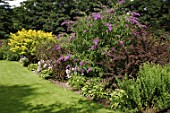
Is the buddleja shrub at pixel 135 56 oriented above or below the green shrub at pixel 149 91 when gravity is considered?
above

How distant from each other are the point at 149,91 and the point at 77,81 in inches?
117

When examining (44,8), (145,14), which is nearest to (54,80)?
(145,14)

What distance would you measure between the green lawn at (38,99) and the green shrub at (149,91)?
711 millimetres

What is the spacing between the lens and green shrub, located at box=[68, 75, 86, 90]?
26.1 ft

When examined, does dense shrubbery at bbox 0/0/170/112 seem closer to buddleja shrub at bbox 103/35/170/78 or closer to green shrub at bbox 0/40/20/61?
buddleja shrub at bbox 103/35/170/78

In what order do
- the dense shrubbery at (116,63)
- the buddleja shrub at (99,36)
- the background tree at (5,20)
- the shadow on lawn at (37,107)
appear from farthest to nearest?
the background tree at (5,20) → the buddleja shrub at (99,36) → the shadow on lawn at (37,107) → the dense shrubbery at (116,63)

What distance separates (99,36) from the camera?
8.24 m

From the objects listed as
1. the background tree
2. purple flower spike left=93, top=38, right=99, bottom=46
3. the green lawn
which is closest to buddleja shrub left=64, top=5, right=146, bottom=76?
purple flower spike left=93, top=38, right=99, bottom=46

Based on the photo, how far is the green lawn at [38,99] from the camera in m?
6.09

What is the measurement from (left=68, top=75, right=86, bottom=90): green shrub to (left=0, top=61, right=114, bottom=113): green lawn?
13.6 inches

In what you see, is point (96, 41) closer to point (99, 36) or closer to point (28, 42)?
point (99, 36)

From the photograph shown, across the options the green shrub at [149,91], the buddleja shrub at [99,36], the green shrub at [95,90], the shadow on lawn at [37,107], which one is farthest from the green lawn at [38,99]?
the buddleja shrub at [99,36]

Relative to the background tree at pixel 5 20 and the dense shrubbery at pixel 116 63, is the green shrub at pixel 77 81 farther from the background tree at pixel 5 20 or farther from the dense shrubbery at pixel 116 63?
the background tree at pixel 5 20

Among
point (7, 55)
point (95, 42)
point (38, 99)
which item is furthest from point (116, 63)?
point (7, 55)
